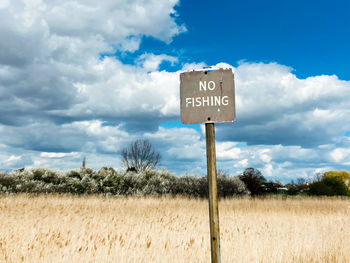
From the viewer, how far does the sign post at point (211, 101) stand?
13.4 ft

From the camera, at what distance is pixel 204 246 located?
631 centimetres

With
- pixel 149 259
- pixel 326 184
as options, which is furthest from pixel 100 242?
pixel 326 184

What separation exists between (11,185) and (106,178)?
440 cm

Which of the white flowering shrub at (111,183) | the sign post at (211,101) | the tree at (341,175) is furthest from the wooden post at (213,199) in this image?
the tree at (341,175)

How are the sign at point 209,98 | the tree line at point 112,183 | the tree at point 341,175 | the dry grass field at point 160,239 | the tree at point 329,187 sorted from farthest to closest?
the tree at point 341,175, the tree at point 329,187, the tree line at point 112,183, the dry grass field at point 160,239, the sign at point 209,98

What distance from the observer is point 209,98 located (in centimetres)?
411

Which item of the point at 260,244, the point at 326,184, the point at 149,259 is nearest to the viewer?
the point at 149,259

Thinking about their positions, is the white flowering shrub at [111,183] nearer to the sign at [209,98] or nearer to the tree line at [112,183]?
the tree line at [112,183]

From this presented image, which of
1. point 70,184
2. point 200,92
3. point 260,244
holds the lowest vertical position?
point 260,244

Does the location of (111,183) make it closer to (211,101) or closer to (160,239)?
(160,239)

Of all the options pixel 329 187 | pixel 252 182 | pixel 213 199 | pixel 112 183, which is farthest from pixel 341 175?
pixel 213 199

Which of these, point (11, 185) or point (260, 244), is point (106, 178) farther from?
point (260, 244)

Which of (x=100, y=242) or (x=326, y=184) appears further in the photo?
(x=326, y=184)

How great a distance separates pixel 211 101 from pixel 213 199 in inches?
48.7
